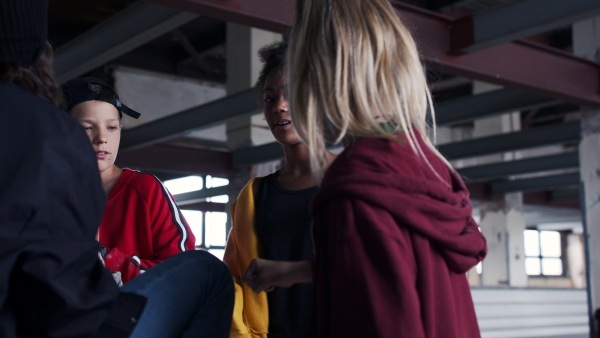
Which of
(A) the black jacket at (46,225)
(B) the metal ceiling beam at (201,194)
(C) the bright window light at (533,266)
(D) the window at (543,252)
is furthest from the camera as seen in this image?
(D) the window at (543,252)

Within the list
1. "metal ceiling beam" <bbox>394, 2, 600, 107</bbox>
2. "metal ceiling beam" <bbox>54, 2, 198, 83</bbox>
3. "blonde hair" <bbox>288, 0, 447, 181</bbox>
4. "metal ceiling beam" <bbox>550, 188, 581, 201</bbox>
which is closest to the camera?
"blonde hair" <bbox>288, 0, 447, 181</bbox>

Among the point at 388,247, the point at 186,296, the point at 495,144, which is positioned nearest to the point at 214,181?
the point at 495,144

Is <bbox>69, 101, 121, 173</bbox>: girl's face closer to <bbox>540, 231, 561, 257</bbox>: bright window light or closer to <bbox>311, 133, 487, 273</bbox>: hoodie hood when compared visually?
<bbox>311, 133, 487, 273</bbox>: hoodie hood

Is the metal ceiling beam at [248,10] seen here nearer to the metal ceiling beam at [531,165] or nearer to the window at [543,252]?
the metal ceiling beam at [531,165]

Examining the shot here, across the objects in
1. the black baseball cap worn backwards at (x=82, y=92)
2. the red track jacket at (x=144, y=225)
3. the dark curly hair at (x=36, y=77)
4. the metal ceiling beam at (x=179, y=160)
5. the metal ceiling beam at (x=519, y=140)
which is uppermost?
the metal ceiling beam at (x=519, y=140)

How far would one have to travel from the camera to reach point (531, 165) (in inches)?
345

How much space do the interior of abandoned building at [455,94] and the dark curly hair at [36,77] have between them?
49.7 inches

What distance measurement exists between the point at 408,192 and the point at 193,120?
207 inches

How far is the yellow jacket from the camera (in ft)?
6.49

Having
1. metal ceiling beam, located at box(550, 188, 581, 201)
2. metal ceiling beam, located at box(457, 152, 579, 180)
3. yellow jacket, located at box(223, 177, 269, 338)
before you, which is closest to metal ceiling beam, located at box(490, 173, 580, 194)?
metal ceiling beam, located at box(457, 152, 579, 180)

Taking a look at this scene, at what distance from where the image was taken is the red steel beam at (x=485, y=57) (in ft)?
13.0

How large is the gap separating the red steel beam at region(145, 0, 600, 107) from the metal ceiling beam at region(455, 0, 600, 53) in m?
0.09

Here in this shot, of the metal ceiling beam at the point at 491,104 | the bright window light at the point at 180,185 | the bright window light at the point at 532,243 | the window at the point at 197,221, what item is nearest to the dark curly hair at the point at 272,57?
the metal ceiling beam at the point at 491,104

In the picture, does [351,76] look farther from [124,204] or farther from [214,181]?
[214,181]
